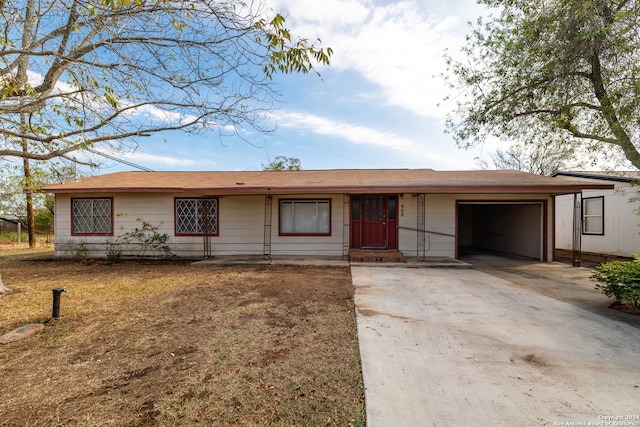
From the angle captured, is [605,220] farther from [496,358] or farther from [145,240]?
[145,240]

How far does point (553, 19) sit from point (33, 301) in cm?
1193

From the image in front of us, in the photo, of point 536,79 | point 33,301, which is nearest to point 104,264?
point 33,301

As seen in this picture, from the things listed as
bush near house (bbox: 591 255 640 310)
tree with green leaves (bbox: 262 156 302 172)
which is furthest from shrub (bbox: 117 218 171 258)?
tree with green leaves (bbox: 262 156 302 172)

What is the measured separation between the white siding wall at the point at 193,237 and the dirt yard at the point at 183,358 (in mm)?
3874

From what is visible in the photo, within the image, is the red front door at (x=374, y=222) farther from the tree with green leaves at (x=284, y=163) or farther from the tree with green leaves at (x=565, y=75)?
the tree with green leaves at (x=284, y=163)

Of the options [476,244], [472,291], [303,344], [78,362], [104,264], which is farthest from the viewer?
[476,244]

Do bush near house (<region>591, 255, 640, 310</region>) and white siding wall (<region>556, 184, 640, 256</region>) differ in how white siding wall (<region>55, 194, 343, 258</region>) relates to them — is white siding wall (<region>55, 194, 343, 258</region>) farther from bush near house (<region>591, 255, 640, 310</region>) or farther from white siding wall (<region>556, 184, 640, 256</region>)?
white siding wall (<region>556, 184, 640, 256</region>)

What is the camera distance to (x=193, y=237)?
374 inches

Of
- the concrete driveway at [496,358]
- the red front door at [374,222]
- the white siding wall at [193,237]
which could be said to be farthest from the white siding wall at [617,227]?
the white siding wall at [193,237]

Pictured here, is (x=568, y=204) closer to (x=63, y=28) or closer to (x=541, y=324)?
(x=541, y=324)

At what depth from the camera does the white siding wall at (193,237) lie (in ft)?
31.0

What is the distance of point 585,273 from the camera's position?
24.0ft

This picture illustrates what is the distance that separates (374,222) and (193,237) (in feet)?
20.6

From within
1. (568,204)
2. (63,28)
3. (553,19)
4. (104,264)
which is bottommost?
(104,264)
